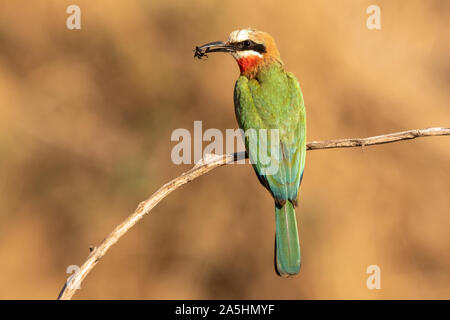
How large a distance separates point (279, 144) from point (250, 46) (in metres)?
0.92

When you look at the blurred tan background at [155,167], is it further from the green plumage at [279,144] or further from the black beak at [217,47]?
the green plumage at [279,144]

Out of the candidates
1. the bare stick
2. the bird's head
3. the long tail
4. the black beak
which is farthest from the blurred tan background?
the bare stick

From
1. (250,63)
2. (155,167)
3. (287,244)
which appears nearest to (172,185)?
(287,244)

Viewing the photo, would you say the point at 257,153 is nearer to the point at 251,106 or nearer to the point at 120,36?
the point at 251,106

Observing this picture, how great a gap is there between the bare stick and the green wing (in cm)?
19

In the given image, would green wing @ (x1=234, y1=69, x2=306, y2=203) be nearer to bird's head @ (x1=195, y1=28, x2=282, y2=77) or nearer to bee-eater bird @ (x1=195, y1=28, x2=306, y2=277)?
bee-eater bird @ (x1=195, y1=28, x2=306, y2=277)

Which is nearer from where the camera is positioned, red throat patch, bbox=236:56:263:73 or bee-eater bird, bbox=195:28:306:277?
bee-eater bird, bbox=195:28:306:277

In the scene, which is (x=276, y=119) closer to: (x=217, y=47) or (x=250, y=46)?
(x=250, y=46)

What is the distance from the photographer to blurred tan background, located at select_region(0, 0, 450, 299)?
20.9 feet

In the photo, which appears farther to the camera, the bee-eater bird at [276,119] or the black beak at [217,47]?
the black beak at [217,47]

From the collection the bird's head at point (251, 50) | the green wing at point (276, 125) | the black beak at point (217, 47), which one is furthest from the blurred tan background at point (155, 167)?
the green wing at point (276, 125)

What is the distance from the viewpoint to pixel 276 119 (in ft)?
11.8

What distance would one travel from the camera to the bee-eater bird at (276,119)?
3.40 metres

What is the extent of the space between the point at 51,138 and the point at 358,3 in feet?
13.1
